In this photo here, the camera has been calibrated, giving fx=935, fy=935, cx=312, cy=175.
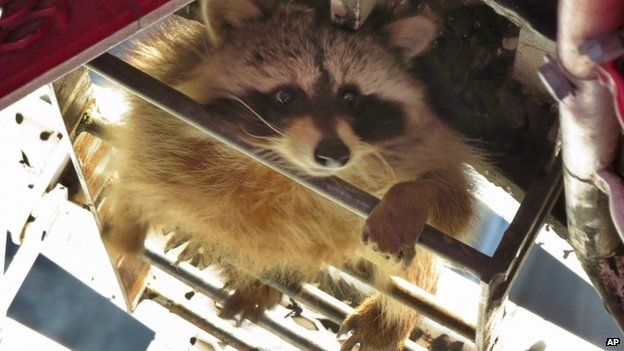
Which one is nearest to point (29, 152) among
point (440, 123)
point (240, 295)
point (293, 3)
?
point (240, 295)

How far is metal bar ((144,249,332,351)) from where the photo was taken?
194 cm

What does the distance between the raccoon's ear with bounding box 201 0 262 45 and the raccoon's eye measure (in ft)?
0.53

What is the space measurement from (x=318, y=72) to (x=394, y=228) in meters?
0.38

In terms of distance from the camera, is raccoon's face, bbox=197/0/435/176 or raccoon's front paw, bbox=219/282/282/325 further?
raccoon's front paw, bbox=219/282/282/325

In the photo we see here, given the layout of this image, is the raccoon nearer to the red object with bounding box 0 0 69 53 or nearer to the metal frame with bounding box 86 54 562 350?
the metal frame with bounding box 86 54 562 350

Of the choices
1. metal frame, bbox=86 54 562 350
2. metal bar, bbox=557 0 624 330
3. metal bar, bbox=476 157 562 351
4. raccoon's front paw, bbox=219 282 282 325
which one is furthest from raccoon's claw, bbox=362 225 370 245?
raccoon's front paw, bbox=219 282 282 325

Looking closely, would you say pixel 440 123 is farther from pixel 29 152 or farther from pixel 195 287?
pixel 29 152

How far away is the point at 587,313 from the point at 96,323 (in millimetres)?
1172

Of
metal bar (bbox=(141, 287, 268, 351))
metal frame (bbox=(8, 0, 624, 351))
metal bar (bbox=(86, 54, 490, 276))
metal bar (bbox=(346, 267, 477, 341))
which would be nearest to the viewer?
metal frame (bbox=(8, 0, 624, 351))

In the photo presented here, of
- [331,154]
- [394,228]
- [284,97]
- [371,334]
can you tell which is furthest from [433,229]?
[371,334]

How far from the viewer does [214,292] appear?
2.05 meters

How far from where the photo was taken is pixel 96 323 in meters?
2.31

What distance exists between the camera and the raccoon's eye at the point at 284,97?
68.2 inches

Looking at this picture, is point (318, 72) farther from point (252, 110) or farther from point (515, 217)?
point (515, 217)
